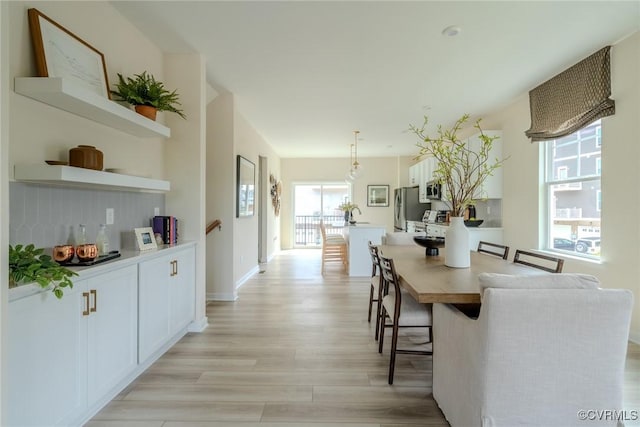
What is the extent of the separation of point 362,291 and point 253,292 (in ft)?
5.02

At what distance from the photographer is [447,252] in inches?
86.7

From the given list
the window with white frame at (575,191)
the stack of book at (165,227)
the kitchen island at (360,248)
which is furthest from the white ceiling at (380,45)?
the kitchen island at (360,248)

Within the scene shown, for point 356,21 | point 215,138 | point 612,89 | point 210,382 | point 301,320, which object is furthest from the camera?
point 215,138

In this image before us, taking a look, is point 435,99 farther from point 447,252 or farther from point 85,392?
point 85,392

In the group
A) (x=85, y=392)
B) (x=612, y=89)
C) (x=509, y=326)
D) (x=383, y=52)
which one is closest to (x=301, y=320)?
(x=85, y=392)

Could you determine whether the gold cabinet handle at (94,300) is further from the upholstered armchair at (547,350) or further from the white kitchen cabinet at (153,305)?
the upholstered armchair at (547,350)

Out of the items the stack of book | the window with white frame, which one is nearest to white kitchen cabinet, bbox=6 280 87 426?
the stack of book

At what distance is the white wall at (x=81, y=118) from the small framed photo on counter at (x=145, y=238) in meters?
0.52

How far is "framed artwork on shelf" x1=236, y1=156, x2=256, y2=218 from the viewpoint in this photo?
172 inches

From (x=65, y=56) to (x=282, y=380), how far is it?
2.45 meters

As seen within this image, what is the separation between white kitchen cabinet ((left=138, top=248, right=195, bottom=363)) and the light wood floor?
0.19m

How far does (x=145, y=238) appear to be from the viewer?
2375 millimetres

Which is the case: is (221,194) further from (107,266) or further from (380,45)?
(380,45)

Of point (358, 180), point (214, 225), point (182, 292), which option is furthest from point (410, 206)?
point (182, 292)
